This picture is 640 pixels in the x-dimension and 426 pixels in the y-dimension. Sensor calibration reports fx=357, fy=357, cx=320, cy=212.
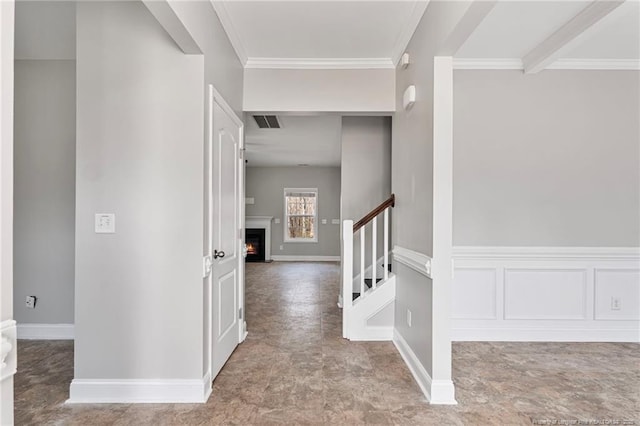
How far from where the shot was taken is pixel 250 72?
11.3 feet

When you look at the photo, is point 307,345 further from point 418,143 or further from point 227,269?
point 418,143

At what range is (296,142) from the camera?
678cm

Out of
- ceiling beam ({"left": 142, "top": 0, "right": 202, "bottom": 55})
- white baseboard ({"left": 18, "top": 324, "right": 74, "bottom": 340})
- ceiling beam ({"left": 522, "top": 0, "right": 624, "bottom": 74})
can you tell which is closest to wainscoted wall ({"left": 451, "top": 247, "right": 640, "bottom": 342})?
ceiling beam ({"left": 522, "top": 0, "right": 624, "bottom": 74})

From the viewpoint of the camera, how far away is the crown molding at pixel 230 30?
2.48 metres

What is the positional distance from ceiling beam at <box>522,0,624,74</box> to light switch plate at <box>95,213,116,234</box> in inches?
140

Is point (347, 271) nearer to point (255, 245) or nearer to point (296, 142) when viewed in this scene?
point (296, 142)

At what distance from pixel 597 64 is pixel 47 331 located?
578 centimetres

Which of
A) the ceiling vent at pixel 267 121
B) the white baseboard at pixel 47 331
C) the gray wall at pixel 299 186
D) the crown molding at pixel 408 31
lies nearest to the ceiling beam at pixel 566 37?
the crown molding at pixel 408 31

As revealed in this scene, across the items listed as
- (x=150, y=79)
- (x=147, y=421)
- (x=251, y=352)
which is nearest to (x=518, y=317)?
(x=251, y=352)

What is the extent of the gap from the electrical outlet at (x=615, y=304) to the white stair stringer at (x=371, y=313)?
6.93 ft

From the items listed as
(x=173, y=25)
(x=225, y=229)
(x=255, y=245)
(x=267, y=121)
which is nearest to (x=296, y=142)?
(x=267, y=121)

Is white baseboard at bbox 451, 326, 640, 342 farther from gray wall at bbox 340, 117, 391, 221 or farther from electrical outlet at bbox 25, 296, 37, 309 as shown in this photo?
electrical outlet at bbox 25, 296, 37, 309

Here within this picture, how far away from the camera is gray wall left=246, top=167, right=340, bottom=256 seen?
10086 mm

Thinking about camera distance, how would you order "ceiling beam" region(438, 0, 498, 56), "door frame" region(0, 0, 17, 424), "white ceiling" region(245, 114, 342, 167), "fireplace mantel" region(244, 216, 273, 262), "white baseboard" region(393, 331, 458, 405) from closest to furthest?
"door frame" region(0, 0, 17, 424) < "ceiling beam" region(438, 0, 498, 56) < "white baseboard" region(393, 331, 458, 405) < "white ceiling" region(245, 114, 342, 167) < "fireplace mantel" region(244, 216, 273, 262)
